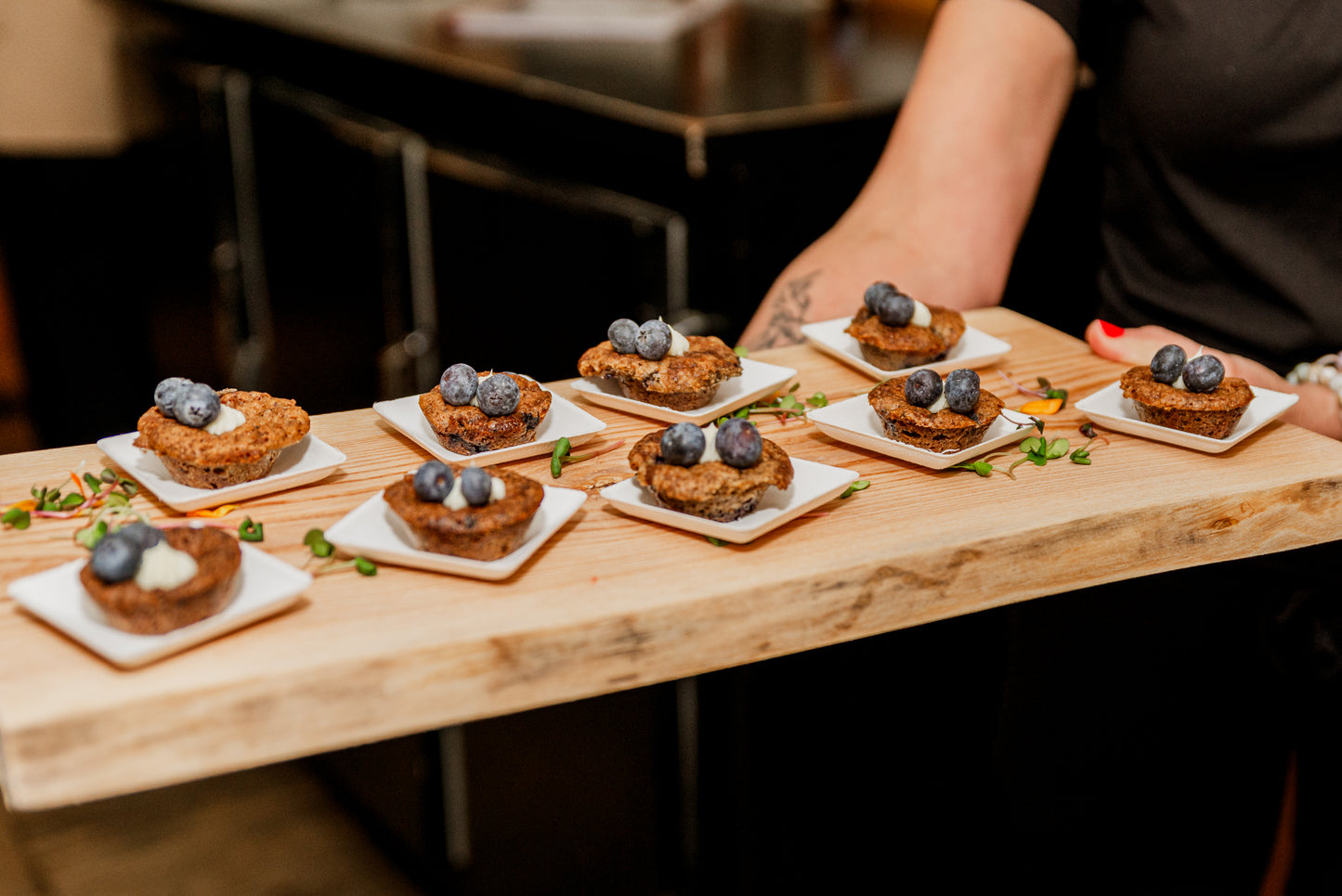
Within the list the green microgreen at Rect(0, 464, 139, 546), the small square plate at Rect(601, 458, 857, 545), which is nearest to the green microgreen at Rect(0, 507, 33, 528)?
the green microgreen at Rect(0, 464, 139, 546)

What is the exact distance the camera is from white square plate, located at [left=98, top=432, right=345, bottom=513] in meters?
1.40

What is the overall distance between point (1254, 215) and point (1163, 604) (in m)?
0.67

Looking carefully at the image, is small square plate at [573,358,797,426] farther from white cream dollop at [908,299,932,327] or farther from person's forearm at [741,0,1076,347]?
person's forearm at [741,0,1076,347]

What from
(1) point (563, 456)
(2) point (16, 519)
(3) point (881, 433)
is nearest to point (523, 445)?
(1) point (563, 456)

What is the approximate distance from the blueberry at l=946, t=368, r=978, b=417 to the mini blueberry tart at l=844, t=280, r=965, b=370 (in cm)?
26

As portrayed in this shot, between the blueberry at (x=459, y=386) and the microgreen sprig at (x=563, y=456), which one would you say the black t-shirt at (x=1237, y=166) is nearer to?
the microgreen sprig at (x=563, y=456)

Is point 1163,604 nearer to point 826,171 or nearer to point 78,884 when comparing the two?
point 826,171

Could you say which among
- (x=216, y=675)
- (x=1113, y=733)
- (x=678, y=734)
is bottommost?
(x=678, y=734)

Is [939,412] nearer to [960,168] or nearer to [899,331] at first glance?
[899,331]

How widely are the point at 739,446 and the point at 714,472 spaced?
0.13 feet

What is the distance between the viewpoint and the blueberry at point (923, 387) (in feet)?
5.08

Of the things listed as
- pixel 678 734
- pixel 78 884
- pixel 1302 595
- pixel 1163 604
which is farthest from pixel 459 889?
pixel 1302 595

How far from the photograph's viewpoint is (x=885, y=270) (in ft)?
7.17

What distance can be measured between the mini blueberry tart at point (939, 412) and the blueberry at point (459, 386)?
528mm
